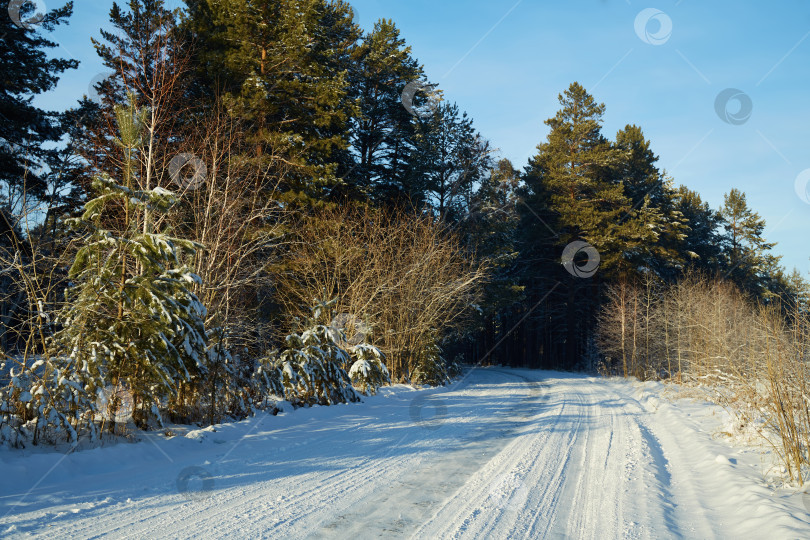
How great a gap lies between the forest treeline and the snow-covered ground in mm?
937

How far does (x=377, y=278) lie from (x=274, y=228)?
19.5ft

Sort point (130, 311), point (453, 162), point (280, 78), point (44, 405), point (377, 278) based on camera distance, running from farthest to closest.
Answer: point (453, 162) < point (280, 78) < point (377, 278) < point (130, 311) < point (44, 405)

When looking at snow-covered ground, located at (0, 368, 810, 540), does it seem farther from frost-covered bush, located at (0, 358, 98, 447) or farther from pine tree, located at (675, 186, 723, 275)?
pine tree, located at (675, 186, 723, 275)

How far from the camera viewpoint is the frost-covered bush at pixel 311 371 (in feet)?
33.8

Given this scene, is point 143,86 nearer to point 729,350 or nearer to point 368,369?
point 368,369

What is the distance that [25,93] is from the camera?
16.7 m

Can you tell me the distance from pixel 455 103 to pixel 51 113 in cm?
2128

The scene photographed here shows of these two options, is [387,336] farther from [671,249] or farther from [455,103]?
[671,249]

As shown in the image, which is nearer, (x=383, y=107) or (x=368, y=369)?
(x=368, y=369)

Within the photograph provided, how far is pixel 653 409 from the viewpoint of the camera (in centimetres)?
1313

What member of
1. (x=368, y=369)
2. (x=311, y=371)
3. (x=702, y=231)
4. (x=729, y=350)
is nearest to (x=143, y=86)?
(x=311, y=371)

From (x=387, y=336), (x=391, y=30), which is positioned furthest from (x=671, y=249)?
(x=387, y=336)

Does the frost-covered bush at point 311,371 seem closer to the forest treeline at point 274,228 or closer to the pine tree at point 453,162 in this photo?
the forest treeline at point 274,228

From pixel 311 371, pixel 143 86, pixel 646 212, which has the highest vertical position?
pixel 646 212
